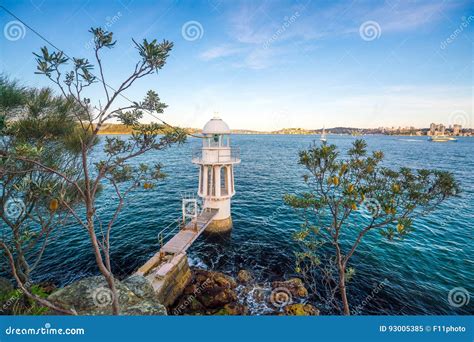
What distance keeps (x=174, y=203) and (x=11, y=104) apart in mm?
19015

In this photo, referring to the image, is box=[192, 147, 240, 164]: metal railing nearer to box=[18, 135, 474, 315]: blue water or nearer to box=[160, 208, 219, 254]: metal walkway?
box=[160, 208, 219, 254]: metal walkway

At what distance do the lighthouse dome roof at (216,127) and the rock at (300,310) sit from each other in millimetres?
11689

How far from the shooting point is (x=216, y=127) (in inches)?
613

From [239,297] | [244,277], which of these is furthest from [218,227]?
[239,297]

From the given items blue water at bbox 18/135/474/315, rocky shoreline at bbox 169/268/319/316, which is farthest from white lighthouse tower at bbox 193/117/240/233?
rocky shoreline at bbox 169/268/319/316

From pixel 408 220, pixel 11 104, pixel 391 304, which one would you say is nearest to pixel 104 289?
pixel 11 104

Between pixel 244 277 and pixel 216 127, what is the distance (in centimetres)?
1052

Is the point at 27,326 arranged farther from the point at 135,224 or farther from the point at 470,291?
the point at 470,291

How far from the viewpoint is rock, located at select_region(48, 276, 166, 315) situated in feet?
19.9

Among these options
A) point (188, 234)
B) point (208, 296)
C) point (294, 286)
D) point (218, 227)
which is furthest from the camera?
point (218, 227)

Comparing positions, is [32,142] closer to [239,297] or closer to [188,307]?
[188,307]

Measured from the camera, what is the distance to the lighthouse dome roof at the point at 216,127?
50.5ft

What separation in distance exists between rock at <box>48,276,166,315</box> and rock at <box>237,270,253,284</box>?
278 inches

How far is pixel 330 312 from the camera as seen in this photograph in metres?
10.7
